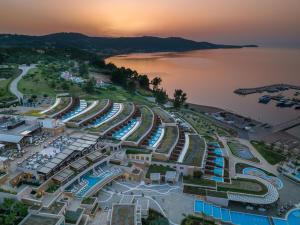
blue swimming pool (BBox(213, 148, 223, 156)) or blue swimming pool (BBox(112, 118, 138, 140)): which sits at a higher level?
blue swimming pool (BBox(112, 118, 138, 140))

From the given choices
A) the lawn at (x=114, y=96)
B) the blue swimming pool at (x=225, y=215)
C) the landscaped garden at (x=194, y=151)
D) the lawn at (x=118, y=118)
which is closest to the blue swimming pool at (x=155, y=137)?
the landscaped garden at (x=194, y=151)

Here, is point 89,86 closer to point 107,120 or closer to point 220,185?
point 107,120

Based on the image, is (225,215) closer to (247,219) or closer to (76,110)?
(247,219)

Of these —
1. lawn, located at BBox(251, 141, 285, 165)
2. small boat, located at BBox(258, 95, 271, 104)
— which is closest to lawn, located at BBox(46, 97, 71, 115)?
lawn, located at BBox(251, 141, 285, 165)

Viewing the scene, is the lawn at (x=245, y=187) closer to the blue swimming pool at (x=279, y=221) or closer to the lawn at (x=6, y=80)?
the blue swimming pool at (x=279, y=221)

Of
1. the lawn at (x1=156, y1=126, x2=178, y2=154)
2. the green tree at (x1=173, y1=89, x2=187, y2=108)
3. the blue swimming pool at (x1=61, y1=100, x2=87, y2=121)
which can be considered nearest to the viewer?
the lawn at (x1=156, y1=126, x2=178, y2=154)

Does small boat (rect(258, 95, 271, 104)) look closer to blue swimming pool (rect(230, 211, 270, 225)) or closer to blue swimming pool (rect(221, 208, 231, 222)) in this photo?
blue swimming pool (rect(230, 211, 270, 225))
